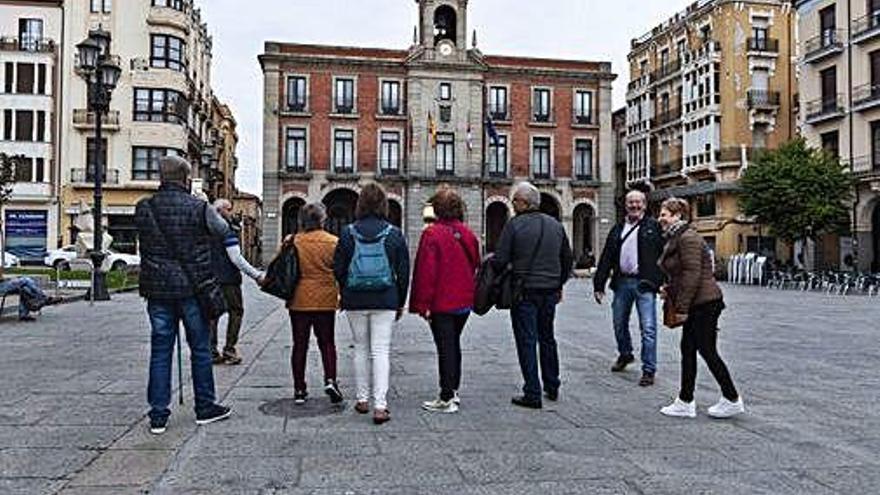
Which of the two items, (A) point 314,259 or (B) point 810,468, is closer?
(B) point 810,468

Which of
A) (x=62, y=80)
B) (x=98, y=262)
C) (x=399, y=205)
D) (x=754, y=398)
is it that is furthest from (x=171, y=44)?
(x=754, y=398)

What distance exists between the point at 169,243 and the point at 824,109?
40016mm

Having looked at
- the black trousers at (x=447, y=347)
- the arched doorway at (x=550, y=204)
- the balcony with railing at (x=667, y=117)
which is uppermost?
the balcony with railing at (x=667, y=117)

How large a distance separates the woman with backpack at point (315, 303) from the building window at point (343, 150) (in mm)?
44791

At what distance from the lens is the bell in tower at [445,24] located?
51.7 meters

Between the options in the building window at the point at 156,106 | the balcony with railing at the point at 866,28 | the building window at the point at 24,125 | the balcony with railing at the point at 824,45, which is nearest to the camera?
the balcony with railing at the point at 866,28

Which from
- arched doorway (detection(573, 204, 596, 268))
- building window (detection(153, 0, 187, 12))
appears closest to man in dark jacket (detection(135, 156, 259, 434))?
building window (detection(153, 0, 187, 12))

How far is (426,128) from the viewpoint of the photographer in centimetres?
5119

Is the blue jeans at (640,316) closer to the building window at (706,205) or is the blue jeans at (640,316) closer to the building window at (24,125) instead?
the building window at (706,205)

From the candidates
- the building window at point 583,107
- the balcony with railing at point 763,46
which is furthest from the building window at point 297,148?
the balcony with railing at point 763,46

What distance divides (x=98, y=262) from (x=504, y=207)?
36.4m

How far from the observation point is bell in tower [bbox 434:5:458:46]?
51.7 meters

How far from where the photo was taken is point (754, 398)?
23.7 ft

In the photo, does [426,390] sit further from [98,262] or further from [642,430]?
[98,262]
